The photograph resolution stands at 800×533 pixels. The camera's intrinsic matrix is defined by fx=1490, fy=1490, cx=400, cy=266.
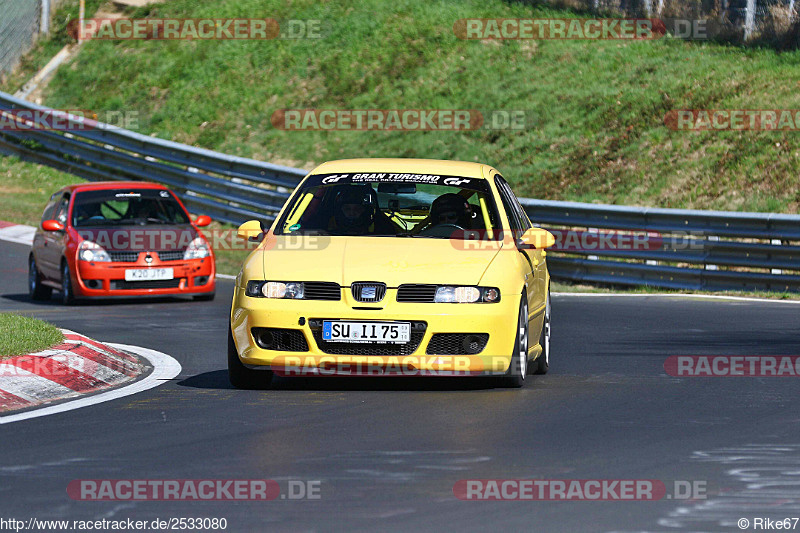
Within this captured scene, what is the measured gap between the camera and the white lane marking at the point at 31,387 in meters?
9.53

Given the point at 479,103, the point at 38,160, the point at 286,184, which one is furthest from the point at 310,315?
the point at 38,160

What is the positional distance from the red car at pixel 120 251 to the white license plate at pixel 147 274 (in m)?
0.01

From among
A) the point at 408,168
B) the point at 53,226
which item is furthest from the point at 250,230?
the point at 53,226


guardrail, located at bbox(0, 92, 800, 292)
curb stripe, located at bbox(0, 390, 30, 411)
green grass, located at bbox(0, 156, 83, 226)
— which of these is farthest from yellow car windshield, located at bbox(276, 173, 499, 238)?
green grass, located at bbox(0, 156, 83, 226)

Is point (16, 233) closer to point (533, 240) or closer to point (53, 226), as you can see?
point (53, 226)

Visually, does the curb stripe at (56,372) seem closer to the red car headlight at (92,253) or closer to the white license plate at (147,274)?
the white license plate at (147,274)

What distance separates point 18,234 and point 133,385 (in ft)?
53.3

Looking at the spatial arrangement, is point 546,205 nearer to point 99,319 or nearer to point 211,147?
point 99,319

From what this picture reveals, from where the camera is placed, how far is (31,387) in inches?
382

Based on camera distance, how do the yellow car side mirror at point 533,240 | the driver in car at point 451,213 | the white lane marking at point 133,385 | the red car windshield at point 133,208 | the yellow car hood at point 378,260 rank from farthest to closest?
the red car windshield at point 133,208 → the driver in car at point 451,213 → the yellow car side mirror at point 533,240 → the yellow car hood at point 378,260 → the white lane marking at point 133,385

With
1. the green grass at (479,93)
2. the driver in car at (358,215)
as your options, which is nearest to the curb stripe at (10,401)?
the driver in car at (358,215)

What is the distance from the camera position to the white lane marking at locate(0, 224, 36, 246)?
25300 millimetres

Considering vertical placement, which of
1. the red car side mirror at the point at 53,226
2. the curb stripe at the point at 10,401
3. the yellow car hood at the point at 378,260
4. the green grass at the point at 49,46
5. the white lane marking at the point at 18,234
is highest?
the green grass at the point at 49,46

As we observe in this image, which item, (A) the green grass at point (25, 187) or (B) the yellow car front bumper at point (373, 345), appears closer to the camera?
(B) the yellow car front bumper at point (373, 345)
